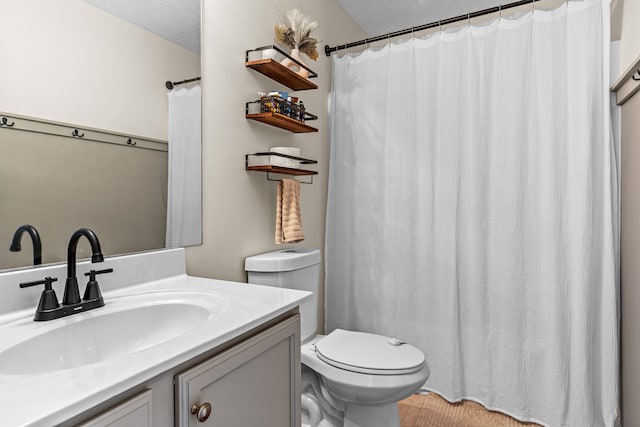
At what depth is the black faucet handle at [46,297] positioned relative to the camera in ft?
2.91

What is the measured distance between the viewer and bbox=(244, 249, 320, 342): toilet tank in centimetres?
166

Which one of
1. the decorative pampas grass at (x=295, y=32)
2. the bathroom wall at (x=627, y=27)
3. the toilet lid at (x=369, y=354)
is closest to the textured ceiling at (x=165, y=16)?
the decorative pampas grass at (x=295, y=32)

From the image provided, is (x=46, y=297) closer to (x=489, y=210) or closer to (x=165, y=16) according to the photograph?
(x=165, y=16)

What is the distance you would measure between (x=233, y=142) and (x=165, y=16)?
52cm

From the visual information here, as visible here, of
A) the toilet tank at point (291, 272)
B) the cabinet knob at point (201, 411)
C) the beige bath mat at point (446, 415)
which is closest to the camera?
the cabinet knob at point (201, 411)

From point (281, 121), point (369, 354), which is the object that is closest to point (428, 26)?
point (281, 121)

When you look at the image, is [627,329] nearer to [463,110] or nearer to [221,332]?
[463,110]

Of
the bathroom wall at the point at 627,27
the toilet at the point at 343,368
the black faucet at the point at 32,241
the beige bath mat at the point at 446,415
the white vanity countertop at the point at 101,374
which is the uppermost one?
the bathroom wall at the point at 627,27

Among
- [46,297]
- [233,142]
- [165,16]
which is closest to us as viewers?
[46,297]

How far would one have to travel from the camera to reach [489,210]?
6.49ft

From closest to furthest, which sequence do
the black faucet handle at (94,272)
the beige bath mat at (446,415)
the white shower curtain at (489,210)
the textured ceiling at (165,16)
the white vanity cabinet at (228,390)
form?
the white vanity cabinet at (228,390)
the black faucet handle at (94,272)
the textured ceiling at (165,16)
the white shower curtain at (489,210)
the beige bath mat at (446,415)

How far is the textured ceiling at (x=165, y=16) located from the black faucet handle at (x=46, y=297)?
30.5 inches

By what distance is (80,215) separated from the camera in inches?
41.8

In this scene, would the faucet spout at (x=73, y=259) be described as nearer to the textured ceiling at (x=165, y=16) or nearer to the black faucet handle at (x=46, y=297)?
the black faucet handle at (x=46, y=297)
